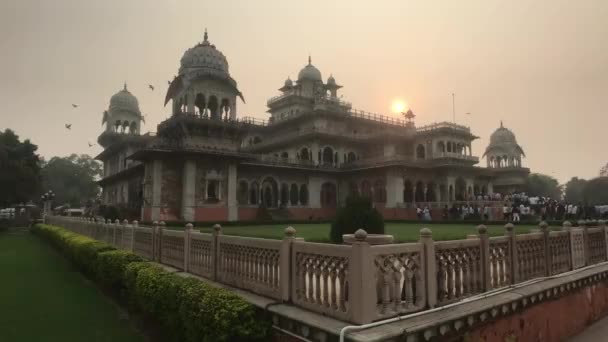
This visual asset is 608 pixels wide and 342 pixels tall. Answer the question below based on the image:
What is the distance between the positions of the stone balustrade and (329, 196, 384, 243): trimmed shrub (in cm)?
199

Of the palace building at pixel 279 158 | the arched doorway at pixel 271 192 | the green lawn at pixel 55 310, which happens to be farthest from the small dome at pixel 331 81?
the green lawn at pixel 55 310

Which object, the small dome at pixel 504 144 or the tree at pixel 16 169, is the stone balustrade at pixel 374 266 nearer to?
the tree at pixel 16 169

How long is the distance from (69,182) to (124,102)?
1807 inches

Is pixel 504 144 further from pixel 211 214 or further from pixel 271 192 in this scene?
pixel 211 214

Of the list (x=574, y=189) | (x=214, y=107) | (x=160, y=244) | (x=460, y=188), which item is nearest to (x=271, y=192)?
(x=214, y=107)

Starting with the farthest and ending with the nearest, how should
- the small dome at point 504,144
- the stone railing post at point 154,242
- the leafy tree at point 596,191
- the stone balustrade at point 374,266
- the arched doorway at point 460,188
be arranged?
the leafy tree at point 596,191
the small dome at point 504,144
the arched doorway at point 460,188
the stone railing post at point 154,242
the stone balustrade at point 374,266

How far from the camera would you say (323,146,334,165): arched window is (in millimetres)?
38094

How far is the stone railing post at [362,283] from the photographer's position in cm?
425

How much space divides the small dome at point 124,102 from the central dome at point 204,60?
15.3 m

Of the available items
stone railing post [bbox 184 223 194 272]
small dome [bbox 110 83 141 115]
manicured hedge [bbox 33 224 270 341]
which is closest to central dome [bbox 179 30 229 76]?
small dome [bbox 110 83 141 115]

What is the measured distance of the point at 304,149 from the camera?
38188 mm

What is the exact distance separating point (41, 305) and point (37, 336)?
7.63 ft

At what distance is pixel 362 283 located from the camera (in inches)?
168

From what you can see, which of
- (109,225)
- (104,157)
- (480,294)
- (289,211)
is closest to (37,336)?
(480,294)
